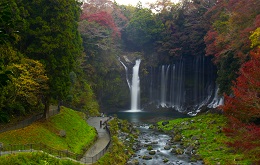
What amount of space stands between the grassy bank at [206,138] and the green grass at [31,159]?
36.3 feet

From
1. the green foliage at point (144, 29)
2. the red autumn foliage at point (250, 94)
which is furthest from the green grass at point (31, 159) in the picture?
the green foliage at point (144, 29)

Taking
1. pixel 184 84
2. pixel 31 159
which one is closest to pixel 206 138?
pixel 31 159

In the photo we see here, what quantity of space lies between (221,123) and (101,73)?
24424 millimetres

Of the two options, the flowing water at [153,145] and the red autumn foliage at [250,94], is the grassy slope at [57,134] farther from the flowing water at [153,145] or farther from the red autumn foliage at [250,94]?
the red autumn foliage at [250,94]

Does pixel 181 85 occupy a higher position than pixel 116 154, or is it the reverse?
pixel 181 85

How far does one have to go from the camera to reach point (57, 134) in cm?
2144

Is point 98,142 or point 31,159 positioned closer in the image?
point 31,159

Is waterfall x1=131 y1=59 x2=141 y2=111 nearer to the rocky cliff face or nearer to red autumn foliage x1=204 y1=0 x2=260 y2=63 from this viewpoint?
the rocky cliff face

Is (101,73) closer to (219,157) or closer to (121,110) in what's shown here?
(121,110)

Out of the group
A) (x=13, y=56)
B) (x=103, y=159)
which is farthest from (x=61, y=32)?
(x=103, y=159)

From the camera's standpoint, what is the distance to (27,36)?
2158 centimetres

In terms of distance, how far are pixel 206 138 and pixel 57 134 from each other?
14161 mm

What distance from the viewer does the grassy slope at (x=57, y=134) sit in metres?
18.3

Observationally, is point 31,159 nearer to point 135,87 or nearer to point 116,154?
point 116,154
